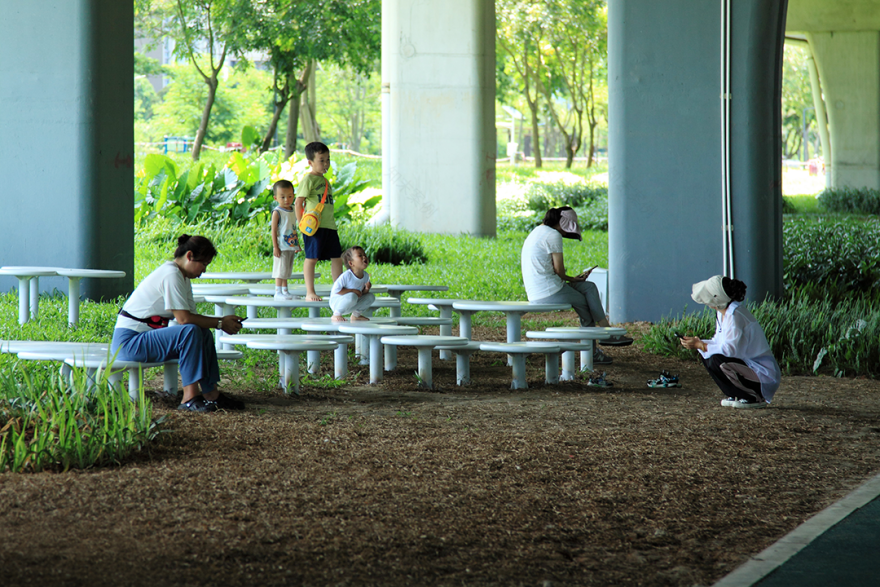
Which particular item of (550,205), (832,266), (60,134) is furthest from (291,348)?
(550,205)

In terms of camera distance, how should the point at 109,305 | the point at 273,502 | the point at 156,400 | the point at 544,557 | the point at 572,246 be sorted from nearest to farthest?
the point at 544,557 → the point at 273,502 → the point at 156,400 → the point at 109,305 → the point at 572,246

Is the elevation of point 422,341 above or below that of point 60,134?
below

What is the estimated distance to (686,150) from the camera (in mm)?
10375

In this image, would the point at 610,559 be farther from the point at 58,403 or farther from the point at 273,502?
the point at 58,403

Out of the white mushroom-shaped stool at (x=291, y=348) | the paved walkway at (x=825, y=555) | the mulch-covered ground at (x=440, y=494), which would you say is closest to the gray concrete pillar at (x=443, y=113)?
the white mushroom-shaped stool at (x=291, y=348)

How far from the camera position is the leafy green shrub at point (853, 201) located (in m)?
28.9

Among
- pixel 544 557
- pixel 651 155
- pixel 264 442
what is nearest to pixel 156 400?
pixel 264 442

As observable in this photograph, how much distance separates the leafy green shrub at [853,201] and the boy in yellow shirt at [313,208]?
23.1 meters

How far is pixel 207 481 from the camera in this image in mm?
4680

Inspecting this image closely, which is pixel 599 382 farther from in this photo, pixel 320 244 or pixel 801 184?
pixel 801 184

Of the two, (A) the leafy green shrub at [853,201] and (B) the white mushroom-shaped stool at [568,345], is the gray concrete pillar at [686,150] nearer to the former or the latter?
(B) the white mushroom-shaped stool at [568,345]

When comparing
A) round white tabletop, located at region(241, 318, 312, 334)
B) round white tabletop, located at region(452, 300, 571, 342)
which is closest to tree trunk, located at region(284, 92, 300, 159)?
round white tabletop, located at region(452, 300, 571, 342)

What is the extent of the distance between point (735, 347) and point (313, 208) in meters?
3.96

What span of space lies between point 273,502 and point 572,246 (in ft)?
51.3
